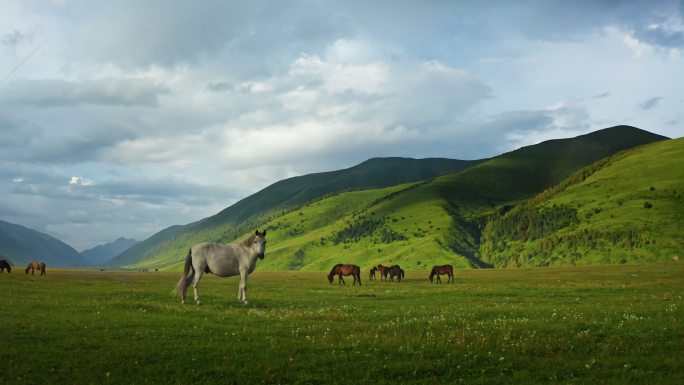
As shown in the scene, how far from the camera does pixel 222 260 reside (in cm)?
3112

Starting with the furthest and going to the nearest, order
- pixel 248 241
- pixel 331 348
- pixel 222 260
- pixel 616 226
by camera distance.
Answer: pixel 616 226
pixel 248 241
pixel 222 260
pixel 331 348

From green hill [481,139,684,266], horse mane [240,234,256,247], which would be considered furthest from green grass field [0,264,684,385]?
green hill [481,139,684,266]

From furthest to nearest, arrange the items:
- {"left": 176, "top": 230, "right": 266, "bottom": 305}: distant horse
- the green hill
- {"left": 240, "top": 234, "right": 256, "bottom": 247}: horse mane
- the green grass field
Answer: the green hill
{"left": 240, "top": 234, "right": 256, "bottom": 247}: horse mane
{"left": 176, "top": 230, "right": 266, "bottom": 305}: distant horse
the green grass field

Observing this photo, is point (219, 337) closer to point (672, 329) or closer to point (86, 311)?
point (86, 311)

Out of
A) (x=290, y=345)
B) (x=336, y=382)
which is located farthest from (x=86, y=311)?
(x=336, y=382)

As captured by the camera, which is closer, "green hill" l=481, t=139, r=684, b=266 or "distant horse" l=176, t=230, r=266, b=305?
"distant horse" l=176, t=230, r=266, b=305

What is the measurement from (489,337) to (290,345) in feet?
24.3

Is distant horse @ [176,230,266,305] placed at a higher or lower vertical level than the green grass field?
higher

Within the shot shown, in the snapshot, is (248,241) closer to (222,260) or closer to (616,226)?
(222,260)

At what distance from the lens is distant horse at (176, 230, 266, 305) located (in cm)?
3084

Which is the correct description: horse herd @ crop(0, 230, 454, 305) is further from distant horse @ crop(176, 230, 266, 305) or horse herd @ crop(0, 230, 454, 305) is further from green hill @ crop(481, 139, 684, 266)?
green hill @ crop(481, 139, 684, 266)

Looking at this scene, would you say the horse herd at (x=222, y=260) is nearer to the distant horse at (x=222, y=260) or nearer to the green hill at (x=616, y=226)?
the distant horse at (x=222, y=260)

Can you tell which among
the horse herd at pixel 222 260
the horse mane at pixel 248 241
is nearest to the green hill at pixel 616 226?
the horse mane at pixel 248 241

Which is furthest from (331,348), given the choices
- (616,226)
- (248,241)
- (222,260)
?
(616,226)
